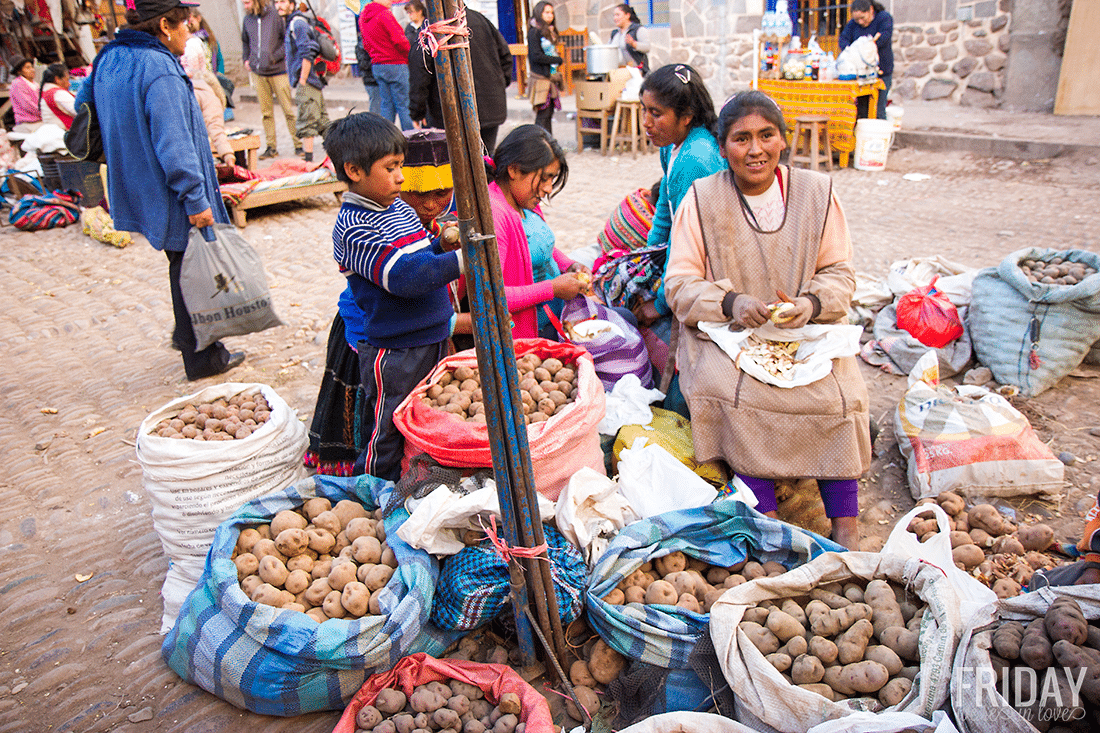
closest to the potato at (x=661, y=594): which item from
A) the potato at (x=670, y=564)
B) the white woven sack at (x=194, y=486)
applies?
the potato at (x=670, y=564)

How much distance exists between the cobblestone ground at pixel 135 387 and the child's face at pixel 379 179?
1633 mm

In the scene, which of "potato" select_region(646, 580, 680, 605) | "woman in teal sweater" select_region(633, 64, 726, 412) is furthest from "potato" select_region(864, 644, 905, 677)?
"woman in teal sweater" select_region(633, 64, 726, 412)

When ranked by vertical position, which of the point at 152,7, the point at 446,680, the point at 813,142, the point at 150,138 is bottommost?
the point at 446,680

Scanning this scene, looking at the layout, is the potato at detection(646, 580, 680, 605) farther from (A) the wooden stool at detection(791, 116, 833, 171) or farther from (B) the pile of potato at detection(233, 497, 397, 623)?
(A) the wooden stool at detection(791, 116, 833, 171)

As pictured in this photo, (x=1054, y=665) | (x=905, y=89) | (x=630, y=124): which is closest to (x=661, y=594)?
(x=1054, y=665)

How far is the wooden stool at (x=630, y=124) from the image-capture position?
9742 mm

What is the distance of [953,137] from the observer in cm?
856

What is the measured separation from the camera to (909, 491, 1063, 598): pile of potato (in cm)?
248

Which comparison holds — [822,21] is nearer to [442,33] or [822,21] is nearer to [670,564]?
[670,564]

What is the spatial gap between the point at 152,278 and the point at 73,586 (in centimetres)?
409

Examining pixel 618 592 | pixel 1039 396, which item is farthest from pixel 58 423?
pixel 1039 396

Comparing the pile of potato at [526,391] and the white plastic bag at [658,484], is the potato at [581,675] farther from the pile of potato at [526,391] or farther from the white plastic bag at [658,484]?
the pile of potato at [526,391]

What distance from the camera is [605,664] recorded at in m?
2.20

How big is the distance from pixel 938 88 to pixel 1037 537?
9716mm
